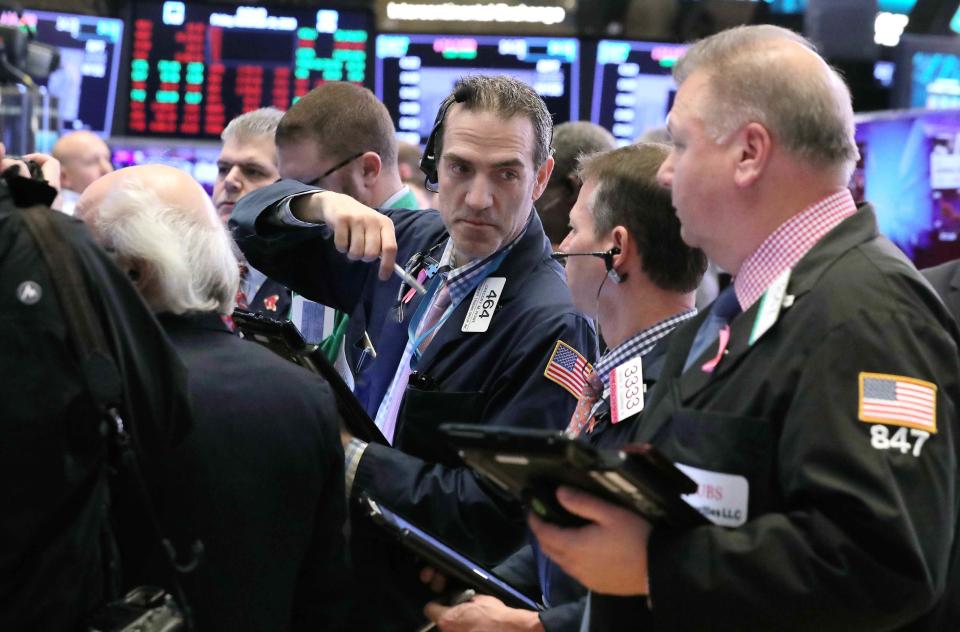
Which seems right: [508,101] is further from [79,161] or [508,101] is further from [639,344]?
[79,161]

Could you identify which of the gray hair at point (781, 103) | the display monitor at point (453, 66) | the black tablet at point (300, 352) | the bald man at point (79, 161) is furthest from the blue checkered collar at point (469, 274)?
the display monitor at point (453, 66)

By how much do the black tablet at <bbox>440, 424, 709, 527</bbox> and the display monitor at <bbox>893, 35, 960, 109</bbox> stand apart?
291 inches

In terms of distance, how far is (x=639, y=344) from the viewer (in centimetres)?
262

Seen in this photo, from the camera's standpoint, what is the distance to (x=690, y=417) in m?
1.79

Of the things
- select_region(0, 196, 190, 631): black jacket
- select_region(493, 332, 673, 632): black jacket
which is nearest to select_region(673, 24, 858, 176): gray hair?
select_region(493, 332, 673, 632): black jacket

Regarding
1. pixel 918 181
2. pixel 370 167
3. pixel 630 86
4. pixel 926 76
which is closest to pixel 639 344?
pixel 370 167

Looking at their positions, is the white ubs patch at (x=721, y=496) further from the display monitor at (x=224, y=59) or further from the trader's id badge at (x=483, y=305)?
the display monitor at (x=224, y=59)

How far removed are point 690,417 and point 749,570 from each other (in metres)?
0.24

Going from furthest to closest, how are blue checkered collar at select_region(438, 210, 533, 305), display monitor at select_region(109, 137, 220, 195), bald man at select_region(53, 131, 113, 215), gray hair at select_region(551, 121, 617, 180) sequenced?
1. display monitor at select_region(109, 137, 220, 195)
2. bald man at select_region(53, 131, 113, 215)
3. gray hair at select_region(551, 121, 617, 180)
4. blue checkered collar at select_region(438, 210, 533, 305)

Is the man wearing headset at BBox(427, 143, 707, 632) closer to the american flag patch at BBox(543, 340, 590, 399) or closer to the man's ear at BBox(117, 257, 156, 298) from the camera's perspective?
the american flag patch at BBox(543, 340, 590, 399)

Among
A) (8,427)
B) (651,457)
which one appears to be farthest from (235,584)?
(651,457)

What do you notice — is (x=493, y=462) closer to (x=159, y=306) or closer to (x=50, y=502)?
(x=50, y=502)

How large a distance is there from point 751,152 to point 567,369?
3.33ft

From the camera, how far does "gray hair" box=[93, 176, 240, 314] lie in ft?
7.64
